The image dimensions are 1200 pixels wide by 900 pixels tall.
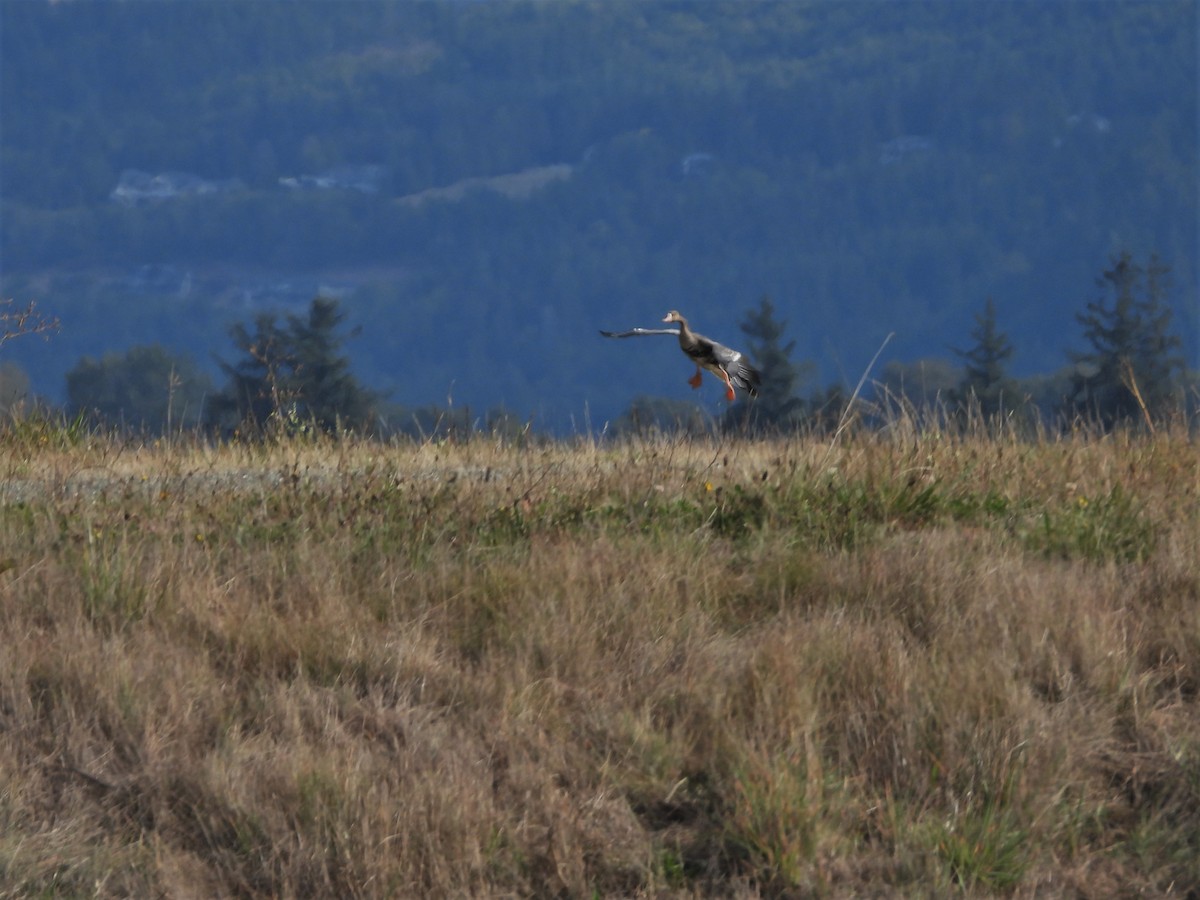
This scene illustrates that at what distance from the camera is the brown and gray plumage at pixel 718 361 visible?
6.56m

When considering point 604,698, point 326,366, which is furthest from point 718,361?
point 326,366

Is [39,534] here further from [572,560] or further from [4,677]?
[572,560]

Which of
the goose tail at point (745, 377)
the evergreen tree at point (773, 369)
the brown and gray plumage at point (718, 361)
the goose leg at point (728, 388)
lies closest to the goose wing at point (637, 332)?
the brown and gray plumage at point (718, 361)

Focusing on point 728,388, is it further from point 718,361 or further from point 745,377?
point 745,377

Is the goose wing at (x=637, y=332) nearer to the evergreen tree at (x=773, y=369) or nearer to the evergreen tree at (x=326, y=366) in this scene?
the evergreen tree at (x=773, y=369)

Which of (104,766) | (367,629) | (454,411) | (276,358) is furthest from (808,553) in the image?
(276,358)

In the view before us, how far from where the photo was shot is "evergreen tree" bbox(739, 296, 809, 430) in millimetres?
60844

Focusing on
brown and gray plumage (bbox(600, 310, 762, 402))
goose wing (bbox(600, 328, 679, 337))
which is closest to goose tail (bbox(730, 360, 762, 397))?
brown and gray plumage (bbox(600, 310, 762, 402))

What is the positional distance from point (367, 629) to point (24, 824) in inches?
51.2

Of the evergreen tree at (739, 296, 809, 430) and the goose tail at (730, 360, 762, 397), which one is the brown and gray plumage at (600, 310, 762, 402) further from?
the evergreen tree at (739, 296, 809, 430)

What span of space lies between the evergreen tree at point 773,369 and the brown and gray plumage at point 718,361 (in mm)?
45828

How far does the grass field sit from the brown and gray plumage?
704 millimetres

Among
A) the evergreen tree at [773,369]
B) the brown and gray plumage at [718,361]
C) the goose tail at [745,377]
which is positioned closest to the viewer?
the brown and gray plumage at [718,361]

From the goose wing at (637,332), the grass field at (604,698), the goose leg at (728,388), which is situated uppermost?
the goose wing at (637,332)
